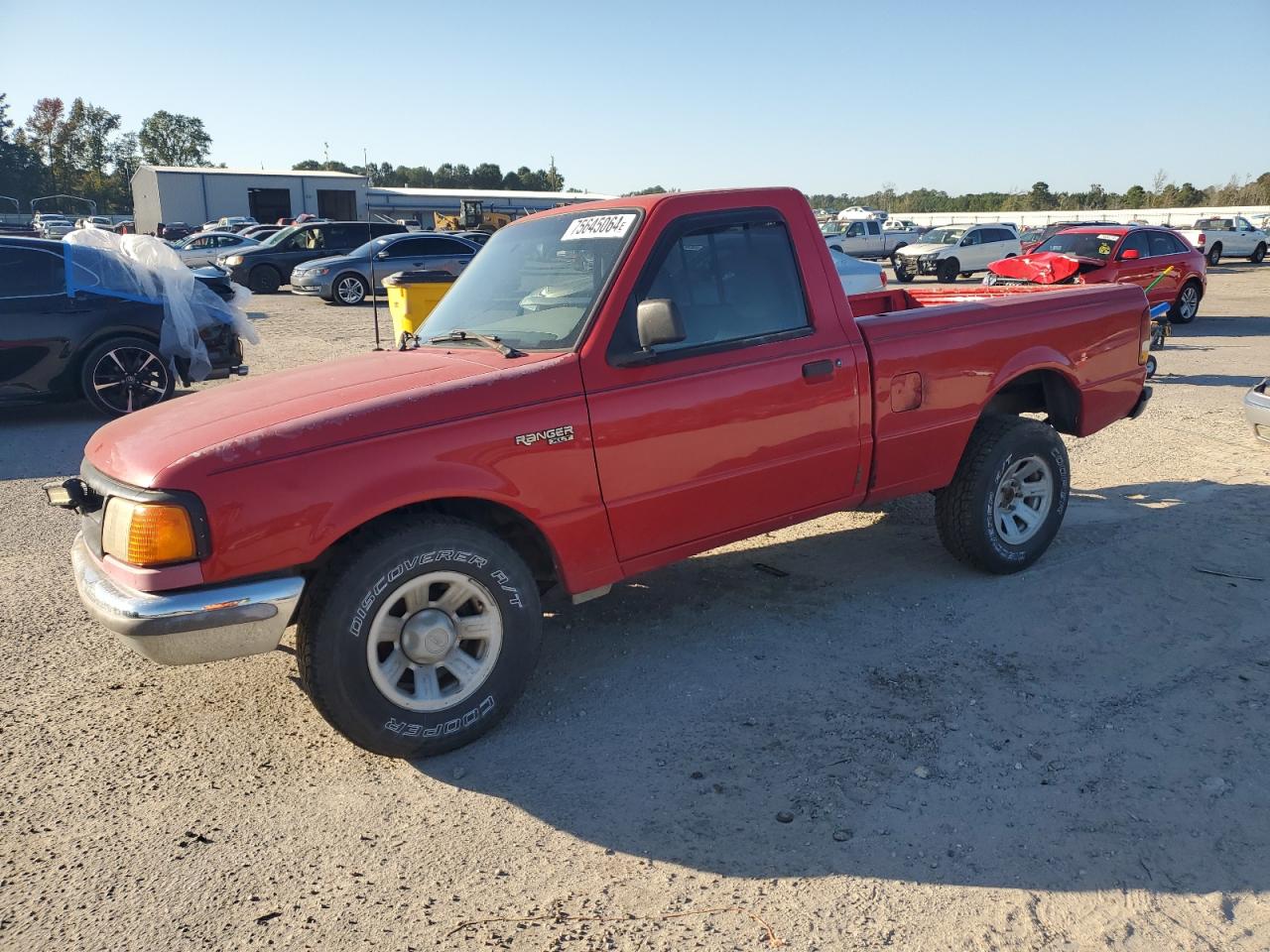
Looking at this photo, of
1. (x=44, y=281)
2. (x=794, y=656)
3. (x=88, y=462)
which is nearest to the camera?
(x=88, y=462)

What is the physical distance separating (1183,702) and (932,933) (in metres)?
1.89

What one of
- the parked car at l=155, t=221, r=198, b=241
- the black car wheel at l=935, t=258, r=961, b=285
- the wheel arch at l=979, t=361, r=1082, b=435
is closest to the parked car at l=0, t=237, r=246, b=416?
the wheel arch at l=979, t=361, r=1082, b=435

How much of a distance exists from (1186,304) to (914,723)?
16.5 metres

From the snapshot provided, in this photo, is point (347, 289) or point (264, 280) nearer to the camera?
point (347, 289)

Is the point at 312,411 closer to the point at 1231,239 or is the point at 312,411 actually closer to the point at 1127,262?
the point at 1127,262

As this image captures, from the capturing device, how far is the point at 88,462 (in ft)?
12.1

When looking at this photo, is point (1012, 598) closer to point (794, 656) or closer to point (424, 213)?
point (794, 656)

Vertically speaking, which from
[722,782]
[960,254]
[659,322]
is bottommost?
[722,782]

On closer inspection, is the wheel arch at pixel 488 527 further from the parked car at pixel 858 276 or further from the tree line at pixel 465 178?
the tree line at pixel 465 178

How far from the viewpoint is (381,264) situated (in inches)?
842

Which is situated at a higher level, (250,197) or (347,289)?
(250,197)

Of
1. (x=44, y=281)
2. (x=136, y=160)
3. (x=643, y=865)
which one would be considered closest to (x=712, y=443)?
(x=643, y=865)

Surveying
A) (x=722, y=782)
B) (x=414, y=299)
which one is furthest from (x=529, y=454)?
(x=414, y=299)

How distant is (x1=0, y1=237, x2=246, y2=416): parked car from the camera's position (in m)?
8.70
